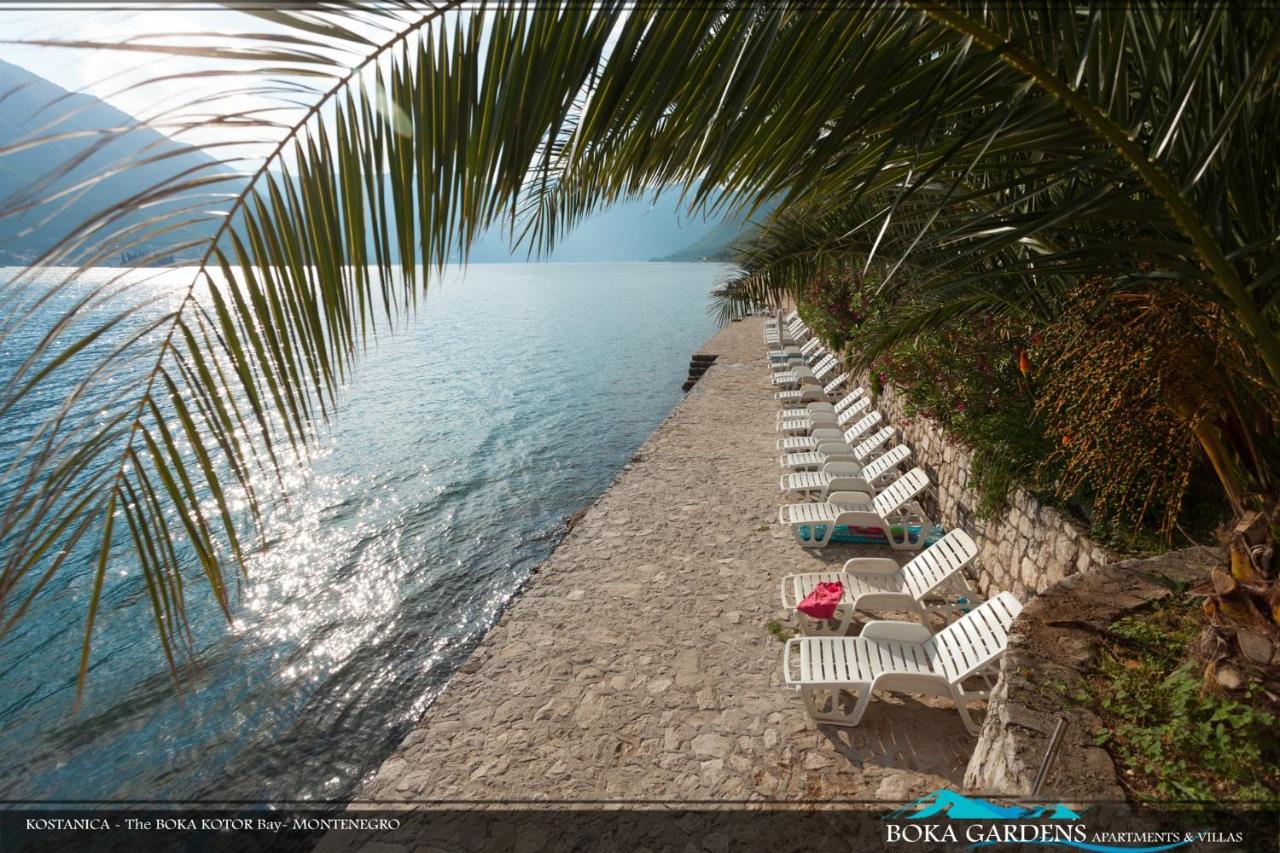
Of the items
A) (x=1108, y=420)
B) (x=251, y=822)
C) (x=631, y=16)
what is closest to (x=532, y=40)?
(x=631, y=16)

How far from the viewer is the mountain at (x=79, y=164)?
32.3 inches

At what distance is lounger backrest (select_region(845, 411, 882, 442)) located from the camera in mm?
9555

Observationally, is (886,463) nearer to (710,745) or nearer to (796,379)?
(710,745)

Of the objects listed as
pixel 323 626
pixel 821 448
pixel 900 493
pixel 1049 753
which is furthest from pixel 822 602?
pixel 323 626

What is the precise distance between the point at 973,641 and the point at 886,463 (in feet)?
13.3

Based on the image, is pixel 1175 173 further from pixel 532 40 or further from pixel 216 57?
pixel 216 57

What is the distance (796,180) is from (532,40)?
29.3 inches

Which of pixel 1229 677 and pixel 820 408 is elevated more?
pixel 1229 677

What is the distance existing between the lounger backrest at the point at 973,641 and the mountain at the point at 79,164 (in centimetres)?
418

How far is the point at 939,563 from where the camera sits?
536cm

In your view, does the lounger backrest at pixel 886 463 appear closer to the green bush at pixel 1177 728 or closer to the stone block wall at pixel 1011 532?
the stone block wall at pixel 1011 532

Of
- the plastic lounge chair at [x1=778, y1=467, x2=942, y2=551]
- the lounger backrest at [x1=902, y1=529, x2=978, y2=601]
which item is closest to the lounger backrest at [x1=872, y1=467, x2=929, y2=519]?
the plastic lounge chair at [x1=778, y1=467, x2=942, y2=551]

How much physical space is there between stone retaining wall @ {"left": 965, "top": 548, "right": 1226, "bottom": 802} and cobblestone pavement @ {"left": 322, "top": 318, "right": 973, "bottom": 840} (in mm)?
911

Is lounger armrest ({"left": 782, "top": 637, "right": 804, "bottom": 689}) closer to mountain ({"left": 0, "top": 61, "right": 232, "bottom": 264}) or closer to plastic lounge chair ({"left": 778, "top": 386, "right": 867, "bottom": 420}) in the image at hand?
mountain ({"left": 0, "top": 61, "right": 232, "bottom": 264})
